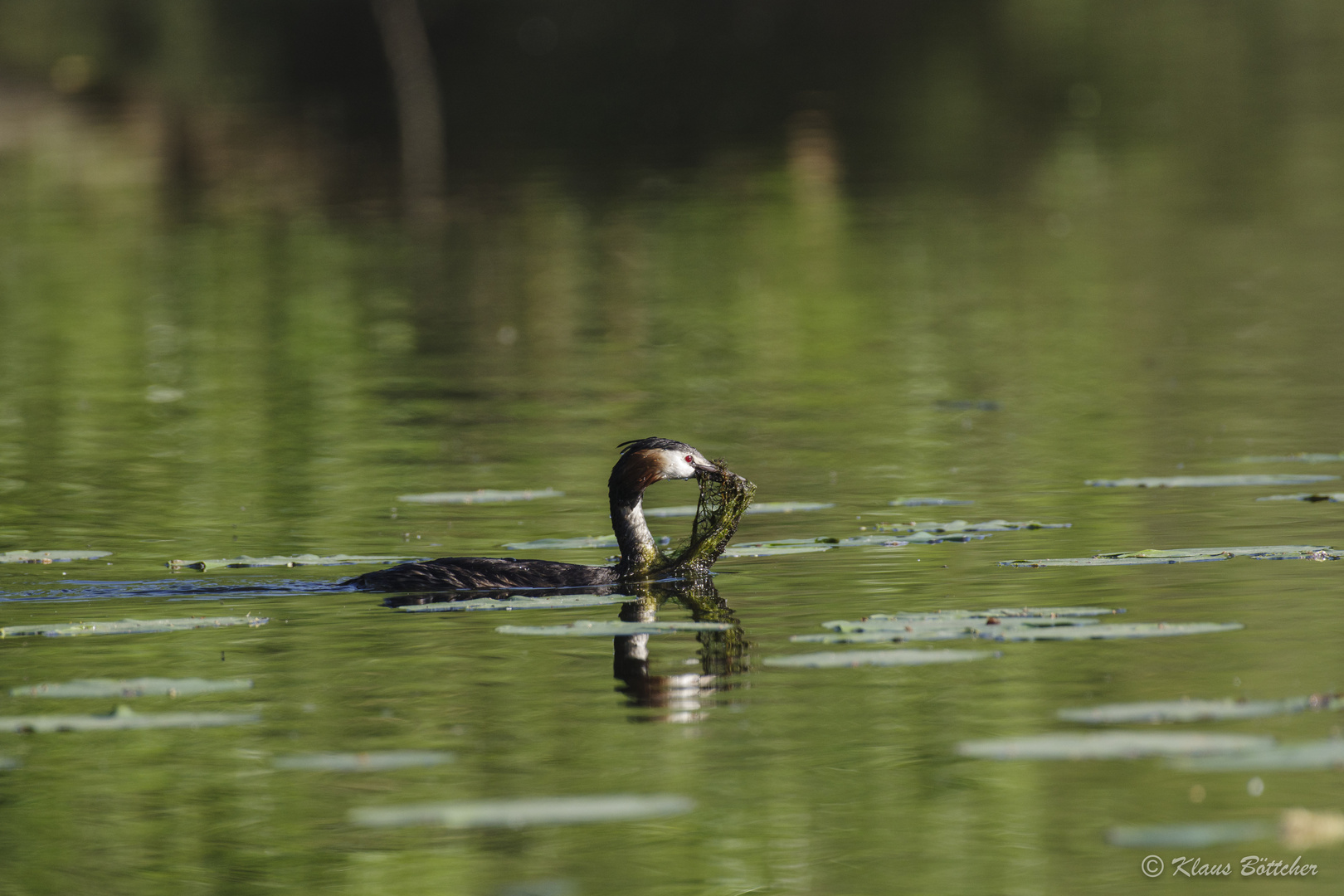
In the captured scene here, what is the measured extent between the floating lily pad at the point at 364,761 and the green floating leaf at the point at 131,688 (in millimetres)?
960

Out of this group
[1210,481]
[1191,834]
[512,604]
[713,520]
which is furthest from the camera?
[1210,481]

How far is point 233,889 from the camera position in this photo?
6.60m

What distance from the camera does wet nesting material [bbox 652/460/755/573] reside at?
36.4 ft

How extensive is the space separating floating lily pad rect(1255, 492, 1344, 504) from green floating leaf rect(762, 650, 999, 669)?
13.8 ft

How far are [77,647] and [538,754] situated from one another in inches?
118

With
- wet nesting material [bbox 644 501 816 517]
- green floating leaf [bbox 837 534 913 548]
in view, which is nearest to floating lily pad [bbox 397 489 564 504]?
wet nesting material [bbox 644 501 816 517]

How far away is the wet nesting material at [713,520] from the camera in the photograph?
1111 centimetres

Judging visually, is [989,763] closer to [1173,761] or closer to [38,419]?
[1173,761]

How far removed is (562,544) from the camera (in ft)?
40.3

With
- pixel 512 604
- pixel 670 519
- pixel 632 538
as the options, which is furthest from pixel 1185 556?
pixel 670 519

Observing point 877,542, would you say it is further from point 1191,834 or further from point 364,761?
point 1191,834

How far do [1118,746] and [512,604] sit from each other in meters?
3.85

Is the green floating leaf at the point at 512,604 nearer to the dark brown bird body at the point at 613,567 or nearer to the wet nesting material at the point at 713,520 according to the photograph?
the dark brown bird body at the point at 613,567

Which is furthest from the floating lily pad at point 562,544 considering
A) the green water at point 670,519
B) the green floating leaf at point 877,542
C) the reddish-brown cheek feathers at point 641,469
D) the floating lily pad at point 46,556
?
the floating lily pad at point 46,556
